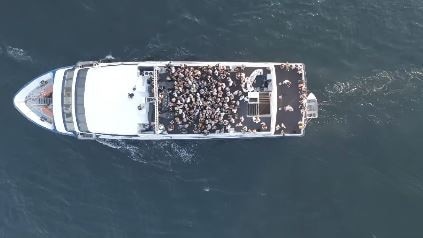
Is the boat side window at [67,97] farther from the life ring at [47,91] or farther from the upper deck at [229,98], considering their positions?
the upper deck at [229,98]

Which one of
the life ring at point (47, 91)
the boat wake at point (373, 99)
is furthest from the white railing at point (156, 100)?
the boat wake at point (373, 99)

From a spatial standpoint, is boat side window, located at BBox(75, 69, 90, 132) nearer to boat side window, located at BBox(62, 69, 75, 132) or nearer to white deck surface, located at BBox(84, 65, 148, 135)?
white deck surface, located at BBox(84, 65, 148, 135)

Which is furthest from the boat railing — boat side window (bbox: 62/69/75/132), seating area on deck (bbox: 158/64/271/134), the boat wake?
the boat wake

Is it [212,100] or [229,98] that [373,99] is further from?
[212,100]

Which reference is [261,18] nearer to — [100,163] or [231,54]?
[231,54]

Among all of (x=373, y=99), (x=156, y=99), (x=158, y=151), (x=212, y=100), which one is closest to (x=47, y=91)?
(x=156, y=99)
